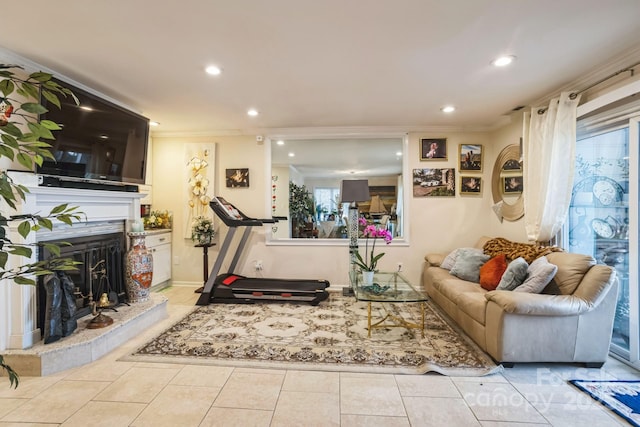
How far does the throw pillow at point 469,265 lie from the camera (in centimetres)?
346

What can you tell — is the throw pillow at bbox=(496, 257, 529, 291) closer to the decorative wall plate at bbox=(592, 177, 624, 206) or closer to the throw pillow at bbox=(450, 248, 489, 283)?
the throw pillow at bbox=(450, 248, 489, 283)

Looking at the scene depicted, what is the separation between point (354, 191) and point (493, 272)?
6.05 ft

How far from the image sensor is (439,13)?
1.92 metres

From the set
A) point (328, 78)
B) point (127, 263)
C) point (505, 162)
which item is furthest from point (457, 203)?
point (127, 263)

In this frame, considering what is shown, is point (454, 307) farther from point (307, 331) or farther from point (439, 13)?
point (439, 13)

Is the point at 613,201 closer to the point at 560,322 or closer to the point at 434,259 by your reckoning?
the point at 560,322

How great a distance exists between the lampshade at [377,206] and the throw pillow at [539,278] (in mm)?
2325

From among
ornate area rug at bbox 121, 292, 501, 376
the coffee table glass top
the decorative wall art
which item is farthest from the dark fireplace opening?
the coffee table glass top

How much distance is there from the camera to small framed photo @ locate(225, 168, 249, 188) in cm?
459

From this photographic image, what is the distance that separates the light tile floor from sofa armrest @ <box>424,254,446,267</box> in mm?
1705

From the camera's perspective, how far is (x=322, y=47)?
2.30 meters

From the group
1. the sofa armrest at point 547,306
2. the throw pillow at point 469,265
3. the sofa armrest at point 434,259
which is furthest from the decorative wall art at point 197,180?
the sofa armrest at point 547,306

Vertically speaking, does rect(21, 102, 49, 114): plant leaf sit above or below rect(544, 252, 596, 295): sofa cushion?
above

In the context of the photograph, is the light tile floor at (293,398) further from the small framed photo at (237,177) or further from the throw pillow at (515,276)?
the small framed photo at (237,177)
